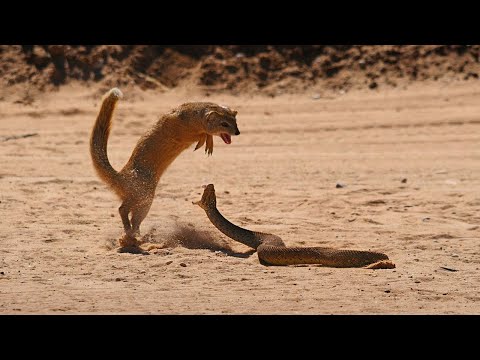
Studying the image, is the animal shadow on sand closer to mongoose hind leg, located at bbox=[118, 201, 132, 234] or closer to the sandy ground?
the sandy ground

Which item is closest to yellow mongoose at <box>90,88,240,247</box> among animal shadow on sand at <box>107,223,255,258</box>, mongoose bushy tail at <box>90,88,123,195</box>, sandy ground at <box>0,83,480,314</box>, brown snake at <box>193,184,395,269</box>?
mongoose bushy tail at <box>90,88,123,195</box>

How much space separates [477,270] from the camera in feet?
25.1

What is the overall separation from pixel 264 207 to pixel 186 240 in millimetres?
1668

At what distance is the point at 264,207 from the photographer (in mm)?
10070

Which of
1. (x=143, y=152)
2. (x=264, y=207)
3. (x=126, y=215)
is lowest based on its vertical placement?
(x=264, y=207)

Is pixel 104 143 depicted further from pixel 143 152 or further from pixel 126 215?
pixel 126 215

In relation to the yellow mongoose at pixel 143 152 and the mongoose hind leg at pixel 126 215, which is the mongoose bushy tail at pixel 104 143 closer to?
the yellow mongoose at pixel 143 152

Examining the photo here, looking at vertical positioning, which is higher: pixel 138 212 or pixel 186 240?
pixel 138 212

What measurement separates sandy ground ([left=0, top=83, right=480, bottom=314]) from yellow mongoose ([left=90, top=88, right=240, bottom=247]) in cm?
39

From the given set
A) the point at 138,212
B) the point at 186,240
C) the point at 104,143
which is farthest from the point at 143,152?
the point at 186,240

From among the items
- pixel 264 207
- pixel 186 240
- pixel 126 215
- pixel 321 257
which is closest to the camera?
pixel 321 257

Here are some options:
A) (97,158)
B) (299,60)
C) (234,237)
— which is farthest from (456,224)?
(299,60)

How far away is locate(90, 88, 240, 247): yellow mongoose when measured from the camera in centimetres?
818

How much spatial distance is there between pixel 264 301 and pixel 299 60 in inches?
459
